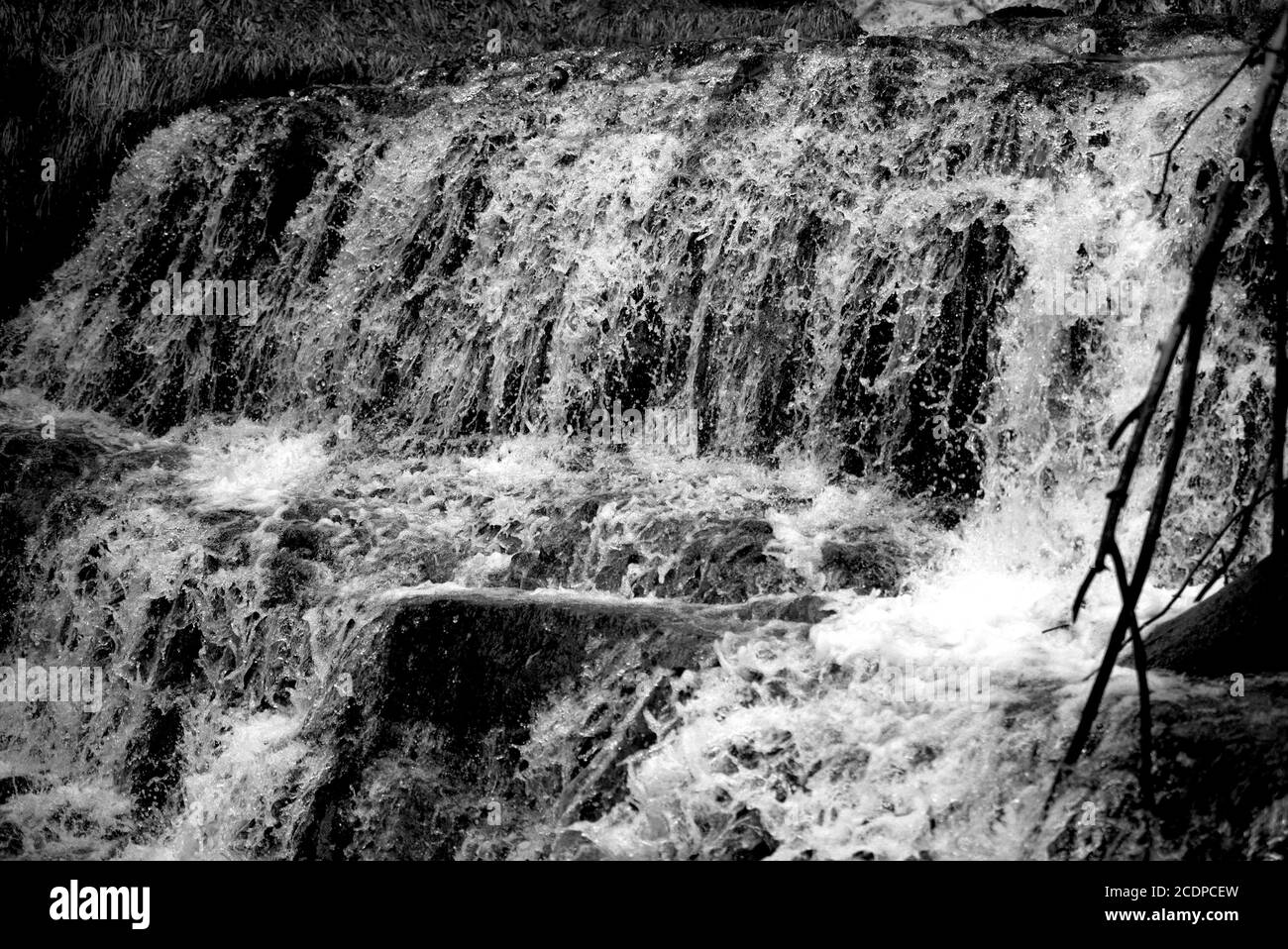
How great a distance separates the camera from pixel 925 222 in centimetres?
690

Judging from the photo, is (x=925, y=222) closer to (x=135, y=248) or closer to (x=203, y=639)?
(x=203, y=639)

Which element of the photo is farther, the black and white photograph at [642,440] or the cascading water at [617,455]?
the cascading water at [617,455]

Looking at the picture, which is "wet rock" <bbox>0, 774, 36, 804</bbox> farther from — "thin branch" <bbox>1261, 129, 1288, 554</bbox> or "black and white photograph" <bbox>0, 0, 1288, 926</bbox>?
"thin branch" <bbox>1261, 129, 1288, 554</bbox>

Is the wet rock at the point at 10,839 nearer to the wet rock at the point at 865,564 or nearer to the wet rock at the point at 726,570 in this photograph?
the wet rock at the point at 726,570

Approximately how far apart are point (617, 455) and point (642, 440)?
0.20m

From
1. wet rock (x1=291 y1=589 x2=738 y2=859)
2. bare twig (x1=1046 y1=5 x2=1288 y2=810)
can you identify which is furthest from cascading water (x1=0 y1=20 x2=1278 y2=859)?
bare twig (x1=1046 y1=5 x2=1288 y2=810)

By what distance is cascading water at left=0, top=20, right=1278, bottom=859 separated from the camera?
173 inches

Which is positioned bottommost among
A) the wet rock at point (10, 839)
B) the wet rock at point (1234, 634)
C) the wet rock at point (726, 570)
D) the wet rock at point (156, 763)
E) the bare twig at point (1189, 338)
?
the wet rock at point (10, 839)

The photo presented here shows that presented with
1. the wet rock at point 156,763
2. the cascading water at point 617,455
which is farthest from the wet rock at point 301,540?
the wet rock at point 156,763

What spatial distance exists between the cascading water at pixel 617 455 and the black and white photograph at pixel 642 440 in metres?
0.02

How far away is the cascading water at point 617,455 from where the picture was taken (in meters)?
4.38

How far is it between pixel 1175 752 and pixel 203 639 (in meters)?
3.87

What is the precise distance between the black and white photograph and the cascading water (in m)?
0.02

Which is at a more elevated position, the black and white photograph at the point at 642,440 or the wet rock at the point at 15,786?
the black and white photograph at the point at 642,440
